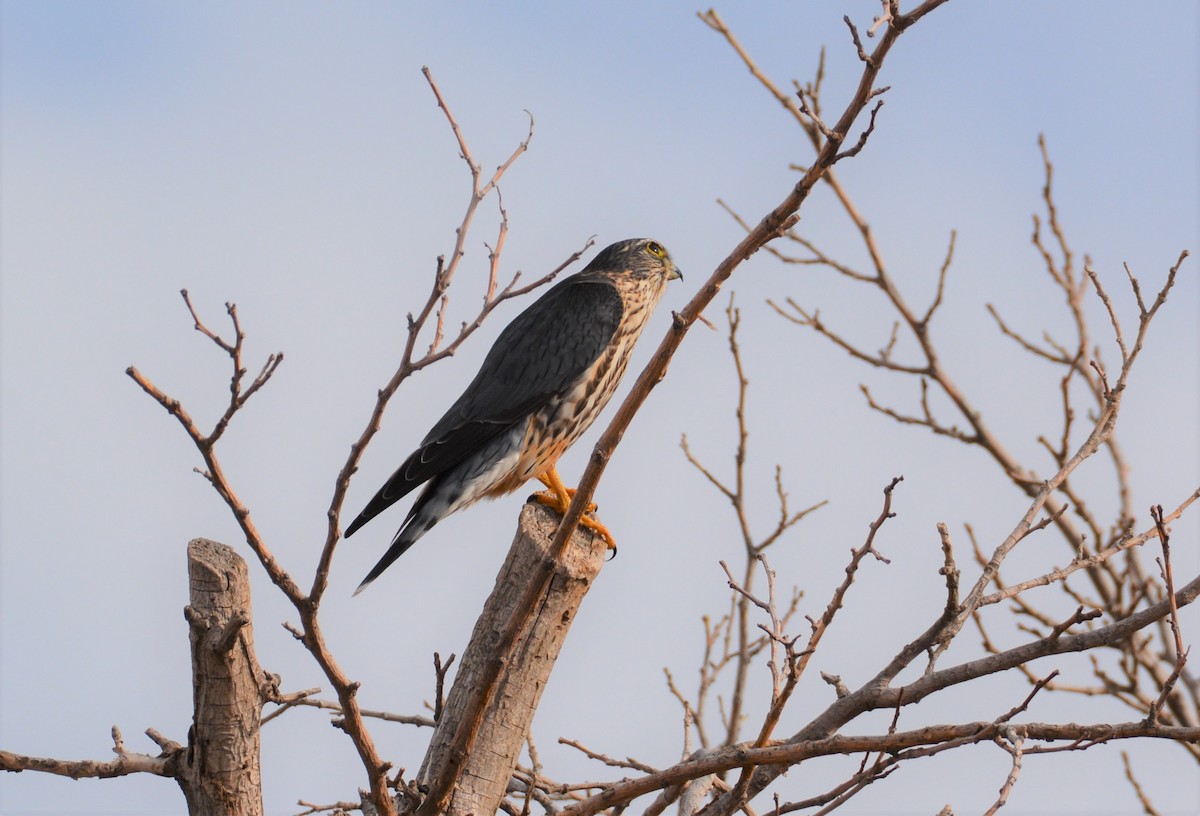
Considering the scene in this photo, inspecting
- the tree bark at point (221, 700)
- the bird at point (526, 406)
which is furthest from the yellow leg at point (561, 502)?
the tree bark at point (221, 700)

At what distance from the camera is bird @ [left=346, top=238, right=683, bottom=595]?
4.69 meters

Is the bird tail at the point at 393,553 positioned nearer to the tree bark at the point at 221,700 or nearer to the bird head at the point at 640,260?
the tree bark at the point at 221,700

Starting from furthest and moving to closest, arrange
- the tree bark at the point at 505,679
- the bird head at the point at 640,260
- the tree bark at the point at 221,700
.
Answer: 1. the bird head at the point at 640,260
2. the tree bark at the point at 505,679
3. the tree bark at the point at 221,700

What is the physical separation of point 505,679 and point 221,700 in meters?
0.78

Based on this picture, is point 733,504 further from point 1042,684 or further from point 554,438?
point 1042,684

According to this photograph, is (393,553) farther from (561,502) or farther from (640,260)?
(640,260)

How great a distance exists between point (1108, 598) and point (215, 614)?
400 centimetres

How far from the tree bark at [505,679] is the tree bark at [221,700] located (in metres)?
0.52

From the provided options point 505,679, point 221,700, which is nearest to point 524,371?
point 505,679

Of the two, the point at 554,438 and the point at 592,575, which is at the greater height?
the point at 554,438

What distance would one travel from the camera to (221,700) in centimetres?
278

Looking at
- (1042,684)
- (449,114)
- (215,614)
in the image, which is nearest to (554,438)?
(449,114)

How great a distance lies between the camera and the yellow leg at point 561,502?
3878mm

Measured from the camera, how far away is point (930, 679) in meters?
2.89
